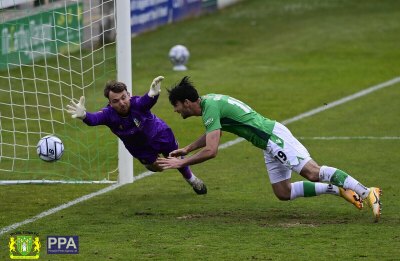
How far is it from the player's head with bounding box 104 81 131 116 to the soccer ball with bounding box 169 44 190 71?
1262cm

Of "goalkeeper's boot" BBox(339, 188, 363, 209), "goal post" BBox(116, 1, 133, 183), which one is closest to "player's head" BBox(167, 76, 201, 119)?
"goalkeeper's boot" BBox(339, 188, 363, 209)

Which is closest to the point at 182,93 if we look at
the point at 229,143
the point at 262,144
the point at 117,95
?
the point at 262,144

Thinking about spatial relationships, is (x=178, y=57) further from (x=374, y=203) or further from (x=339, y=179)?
(x=374, y=203)

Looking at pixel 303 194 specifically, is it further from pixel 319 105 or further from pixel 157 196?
pixel 319 105

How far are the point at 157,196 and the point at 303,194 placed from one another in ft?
7.79

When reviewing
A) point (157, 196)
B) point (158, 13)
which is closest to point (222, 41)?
point (158, 13)

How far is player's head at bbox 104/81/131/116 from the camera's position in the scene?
12.0 metres

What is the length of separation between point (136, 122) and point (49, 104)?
6988 millimetres

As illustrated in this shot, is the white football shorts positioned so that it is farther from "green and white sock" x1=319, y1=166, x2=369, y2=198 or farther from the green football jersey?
"green and white sock" x1=319, y1=166, x2=369, y2=198

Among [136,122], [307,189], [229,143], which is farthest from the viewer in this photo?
[229,143]

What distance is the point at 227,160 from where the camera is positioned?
15.6 meters

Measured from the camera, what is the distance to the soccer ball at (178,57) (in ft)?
80.9

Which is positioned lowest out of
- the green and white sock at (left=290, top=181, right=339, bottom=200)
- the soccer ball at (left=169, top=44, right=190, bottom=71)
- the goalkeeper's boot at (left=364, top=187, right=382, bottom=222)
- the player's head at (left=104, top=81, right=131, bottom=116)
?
the goalkeeper's boot at (left=364, top=187, right=382, bottom=222)

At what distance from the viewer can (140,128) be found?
12.5 meters
